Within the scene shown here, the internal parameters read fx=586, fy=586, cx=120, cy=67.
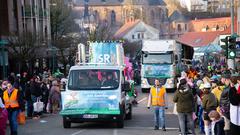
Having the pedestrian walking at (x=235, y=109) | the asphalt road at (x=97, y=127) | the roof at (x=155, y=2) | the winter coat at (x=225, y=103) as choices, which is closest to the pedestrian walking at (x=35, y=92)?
the asphalt road at (x=97, y=127)

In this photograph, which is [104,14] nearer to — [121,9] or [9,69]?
[121,9]

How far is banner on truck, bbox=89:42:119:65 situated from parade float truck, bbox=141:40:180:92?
30.8 feet

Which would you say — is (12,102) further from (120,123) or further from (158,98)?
(158,98)

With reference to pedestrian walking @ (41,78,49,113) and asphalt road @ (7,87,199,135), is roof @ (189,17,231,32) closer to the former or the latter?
pedestrian walking @ (41,78,49,113)

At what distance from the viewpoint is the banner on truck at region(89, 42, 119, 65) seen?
2823 cm

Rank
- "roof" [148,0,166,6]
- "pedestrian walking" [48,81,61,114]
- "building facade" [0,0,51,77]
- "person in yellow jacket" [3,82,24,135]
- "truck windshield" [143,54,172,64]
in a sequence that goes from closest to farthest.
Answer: "person in yellow jacket" [3,82,24,135] → "pedestrian walking" [48,81,61,114] → "truck windshield" [143,54,172,64] → "building facade" [0,0,51,77] → "roof" [148,0,166,6]

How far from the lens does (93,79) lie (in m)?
19.0

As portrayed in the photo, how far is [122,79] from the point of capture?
1945 cm

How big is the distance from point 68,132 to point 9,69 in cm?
2879

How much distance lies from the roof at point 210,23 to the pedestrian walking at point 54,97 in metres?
106

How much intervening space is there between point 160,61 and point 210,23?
10421cm

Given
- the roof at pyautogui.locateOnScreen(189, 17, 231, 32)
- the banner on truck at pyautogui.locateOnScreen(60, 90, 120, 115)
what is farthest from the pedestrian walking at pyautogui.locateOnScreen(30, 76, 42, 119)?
the roof at pyautogui.locateOnScreen(189, 17, 231, 32)

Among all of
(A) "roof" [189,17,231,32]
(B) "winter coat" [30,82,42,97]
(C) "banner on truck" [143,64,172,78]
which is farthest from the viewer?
(A) "roof" [189,17,231,32]

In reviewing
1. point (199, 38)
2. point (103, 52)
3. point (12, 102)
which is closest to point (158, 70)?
point (103, 52)
